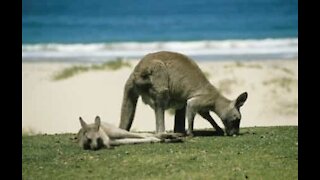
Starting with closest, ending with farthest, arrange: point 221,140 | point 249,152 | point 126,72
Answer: point 249,152
point 221,140
point 126,72

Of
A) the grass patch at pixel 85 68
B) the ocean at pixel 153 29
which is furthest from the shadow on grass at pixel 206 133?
the ocean at pixel 153 29

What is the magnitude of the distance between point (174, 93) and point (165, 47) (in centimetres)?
1290

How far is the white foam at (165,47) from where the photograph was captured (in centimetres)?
1655

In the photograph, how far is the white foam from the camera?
16.5 metres

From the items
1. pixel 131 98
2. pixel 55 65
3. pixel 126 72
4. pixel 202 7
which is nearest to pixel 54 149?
pixel 131 98

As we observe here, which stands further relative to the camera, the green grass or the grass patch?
the grass patch

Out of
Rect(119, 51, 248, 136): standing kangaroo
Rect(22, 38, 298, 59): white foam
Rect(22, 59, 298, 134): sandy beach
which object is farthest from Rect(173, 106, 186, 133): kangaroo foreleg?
Rect(22, 38, 298, 59): white foam

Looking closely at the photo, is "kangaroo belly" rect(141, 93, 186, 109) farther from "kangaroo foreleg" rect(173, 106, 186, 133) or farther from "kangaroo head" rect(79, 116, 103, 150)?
"kangaroo head" rect(79, 116, 103, 150)

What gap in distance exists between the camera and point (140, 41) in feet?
75.4

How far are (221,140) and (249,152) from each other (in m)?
0.88

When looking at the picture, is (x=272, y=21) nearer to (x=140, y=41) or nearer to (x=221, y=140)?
(x=140, y=41)

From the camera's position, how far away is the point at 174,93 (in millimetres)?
9727

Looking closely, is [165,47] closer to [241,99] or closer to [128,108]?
[128,108]

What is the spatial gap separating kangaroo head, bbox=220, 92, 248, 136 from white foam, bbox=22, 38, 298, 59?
4.45 metres
